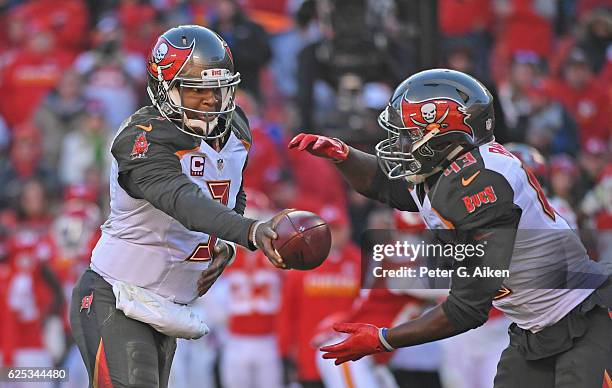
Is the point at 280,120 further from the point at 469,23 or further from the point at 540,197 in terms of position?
the point at 540,197

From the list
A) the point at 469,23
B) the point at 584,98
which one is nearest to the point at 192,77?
the point at 584,98

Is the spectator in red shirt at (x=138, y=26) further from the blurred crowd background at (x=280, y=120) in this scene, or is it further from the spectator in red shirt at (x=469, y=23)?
the spectator in red shirt at (x=469, y=23)

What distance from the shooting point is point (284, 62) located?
1288 centimetres

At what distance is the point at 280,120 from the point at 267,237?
7.47 metres

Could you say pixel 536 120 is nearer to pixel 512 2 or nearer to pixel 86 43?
pixel 512 2

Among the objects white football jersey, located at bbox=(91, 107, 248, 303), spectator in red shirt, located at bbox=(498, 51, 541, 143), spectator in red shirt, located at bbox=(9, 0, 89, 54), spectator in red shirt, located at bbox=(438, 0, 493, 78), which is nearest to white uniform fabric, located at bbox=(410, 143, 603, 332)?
white football jersey, located at bbox=(91, 107, 248, 303)

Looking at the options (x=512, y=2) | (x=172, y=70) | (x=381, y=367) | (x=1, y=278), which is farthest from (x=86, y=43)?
(x=172, y=70)

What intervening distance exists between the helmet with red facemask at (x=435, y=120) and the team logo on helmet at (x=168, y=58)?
87cm

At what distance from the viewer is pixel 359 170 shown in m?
5.64

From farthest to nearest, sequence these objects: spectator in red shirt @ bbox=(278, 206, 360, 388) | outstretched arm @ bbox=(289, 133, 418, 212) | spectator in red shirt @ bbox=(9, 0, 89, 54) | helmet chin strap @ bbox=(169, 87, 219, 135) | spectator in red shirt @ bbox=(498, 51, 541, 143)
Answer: spectator in red shirt @ bbox=(9, 0, 89, 54) < spectator in red shirt @ bbox=(498, 51, 541, 143) < spectator in red shirt @ bbox=(278, 206, 360, 388) < outstretched arm @ bbox=(289, 133, 418, 212) < helmet chin strap @ bbox=(169, 87, 219, 135)

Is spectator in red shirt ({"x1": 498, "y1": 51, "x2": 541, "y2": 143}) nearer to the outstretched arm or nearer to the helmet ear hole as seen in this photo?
the outstretched arm

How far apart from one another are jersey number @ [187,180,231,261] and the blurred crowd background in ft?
7.85

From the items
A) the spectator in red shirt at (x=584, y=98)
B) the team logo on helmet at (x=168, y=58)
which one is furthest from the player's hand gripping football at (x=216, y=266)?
the spectator in red shirt at (x=584, y=98)

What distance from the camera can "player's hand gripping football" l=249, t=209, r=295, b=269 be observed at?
461 centimetres
